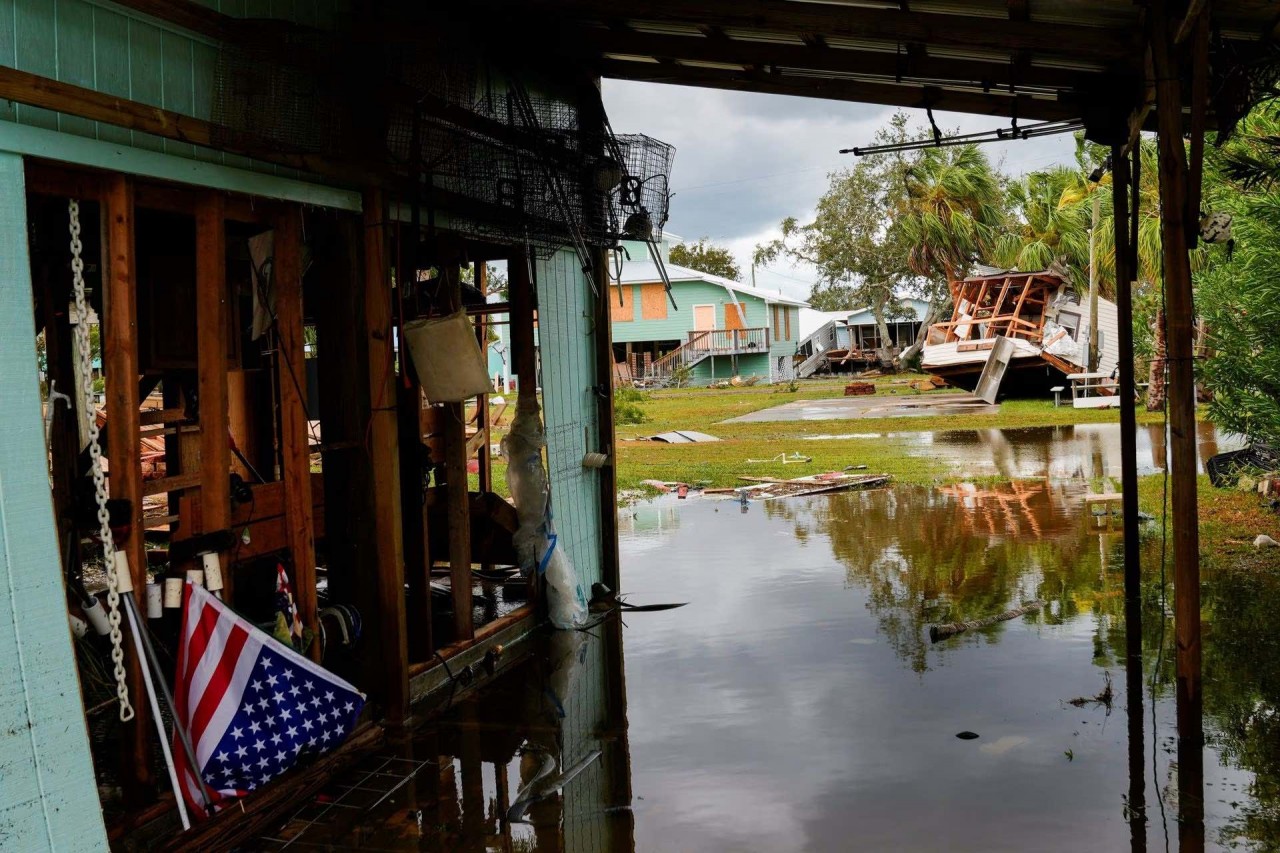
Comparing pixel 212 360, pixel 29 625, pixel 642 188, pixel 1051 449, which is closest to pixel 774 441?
pixel 1051 449

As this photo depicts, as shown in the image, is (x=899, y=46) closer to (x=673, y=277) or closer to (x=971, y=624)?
(x=971, y=624)

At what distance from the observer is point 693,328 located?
164ft

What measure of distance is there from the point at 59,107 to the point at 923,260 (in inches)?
1867

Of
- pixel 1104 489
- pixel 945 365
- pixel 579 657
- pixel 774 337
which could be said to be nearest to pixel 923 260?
pixel 774 337

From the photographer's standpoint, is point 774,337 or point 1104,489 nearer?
point 1104,489

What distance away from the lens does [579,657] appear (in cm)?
789

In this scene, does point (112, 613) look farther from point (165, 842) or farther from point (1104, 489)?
point (1104, 489)

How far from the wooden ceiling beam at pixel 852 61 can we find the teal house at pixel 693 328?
39.6 m

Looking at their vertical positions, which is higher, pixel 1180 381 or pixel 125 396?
pixel 125 396

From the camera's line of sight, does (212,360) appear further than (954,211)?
No

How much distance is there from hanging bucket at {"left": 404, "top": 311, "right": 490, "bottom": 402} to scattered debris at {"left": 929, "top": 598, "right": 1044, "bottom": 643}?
12.5 ft

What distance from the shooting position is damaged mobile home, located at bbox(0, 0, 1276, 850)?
4219mm

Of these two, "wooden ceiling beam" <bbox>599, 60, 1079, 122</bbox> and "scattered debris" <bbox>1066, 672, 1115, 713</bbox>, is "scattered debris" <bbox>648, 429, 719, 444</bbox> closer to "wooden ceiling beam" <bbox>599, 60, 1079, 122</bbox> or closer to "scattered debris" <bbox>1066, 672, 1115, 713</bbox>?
"wooden ceiling beam" <bbox>599, 60, 1079, 122</bbox>

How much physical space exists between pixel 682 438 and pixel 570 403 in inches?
555
